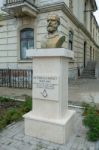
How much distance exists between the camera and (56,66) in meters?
4.00

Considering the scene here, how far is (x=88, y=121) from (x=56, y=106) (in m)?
0.70

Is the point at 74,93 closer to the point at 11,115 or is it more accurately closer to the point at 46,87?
the point at 11,115

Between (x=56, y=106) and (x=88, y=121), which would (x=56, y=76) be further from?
(x=88, y=121)

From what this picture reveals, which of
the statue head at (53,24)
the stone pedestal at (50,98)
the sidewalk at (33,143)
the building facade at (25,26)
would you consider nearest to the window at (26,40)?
the building facade at (25,26)

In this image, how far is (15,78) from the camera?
505 inches

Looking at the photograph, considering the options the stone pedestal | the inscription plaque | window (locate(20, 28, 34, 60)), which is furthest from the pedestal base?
window (locate(20, 28, 34, 60))

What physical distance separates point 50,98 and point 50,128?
59 centimetres

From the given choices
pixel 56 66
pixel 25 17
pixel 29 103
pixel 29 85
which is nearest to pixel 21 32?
pixel 25 17

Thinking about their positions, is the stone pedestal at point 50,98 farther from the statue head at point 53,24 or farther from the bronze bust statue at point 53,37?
the statue head at point 53,24

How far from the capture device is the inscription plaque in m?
4.03

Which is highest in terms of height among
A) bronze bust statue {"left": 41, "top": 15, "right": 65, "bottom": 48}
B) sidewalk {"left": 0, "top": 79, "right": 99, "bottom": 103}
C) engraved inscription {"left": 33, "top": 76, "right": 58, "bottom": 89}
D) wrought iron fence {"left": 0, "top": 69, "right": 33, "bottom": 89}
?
bronze bust statue {"left": 41, "top": 15, "right": 65, "bottom": 48}

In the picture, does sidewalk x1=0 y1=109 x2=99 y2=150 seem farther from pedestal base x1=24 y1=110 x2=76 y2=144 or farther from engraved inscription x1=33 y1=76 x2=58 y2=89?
engraved inscription x1=33 y1=76 x2=58 y2=89

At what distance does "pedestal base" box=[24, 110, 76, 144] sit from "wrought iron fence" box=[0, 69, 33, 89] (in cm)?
766

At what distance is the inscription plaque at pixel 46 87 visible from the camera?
4027 millimetres
